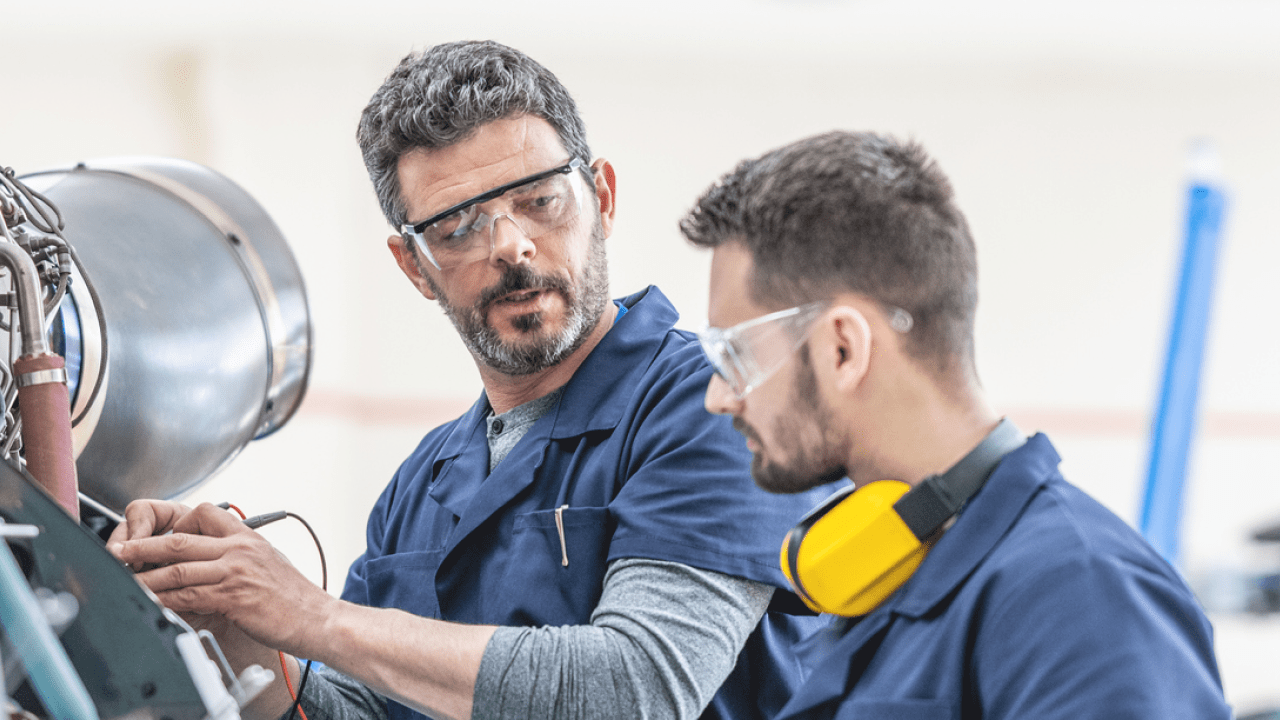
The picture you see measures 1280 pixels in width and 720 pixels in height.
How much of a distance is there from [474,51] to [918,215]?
0.64 meters

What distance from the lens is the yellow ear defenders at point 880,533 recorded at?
2.69 feet

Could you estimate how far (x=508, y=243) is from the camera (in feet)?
3.92

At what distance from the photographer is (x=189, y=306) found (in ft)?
4.10

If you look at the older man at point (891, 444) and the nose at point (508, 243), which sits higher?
the nose at point (508, 243)

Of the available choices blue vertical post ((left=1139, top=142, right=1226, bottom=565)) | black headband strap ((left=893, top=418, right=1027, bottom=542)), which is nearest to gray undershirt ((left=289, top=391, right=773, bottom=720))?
black headband strap ((left=893, top=418, right=1027, bottom=542))

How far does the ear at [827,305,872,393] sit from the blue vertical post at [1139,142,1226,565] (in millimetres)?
1488

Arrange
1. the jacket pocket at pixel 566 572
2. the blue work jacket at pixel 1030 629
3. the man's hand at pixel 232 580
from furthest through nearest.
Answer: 1. the jacket pocket at pixel 566 572
2. the man's hand at pixel 232 580
3. the blue work jacket at pixel 1030 629

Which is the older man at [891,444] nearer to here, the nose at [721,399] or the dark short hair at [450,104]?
the nose at [721,399]

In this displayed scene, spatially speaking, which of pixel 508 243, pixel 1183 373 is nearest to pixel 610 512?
pixel 508 243

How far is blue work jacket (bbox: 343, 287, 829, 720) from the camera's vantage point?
1.06m

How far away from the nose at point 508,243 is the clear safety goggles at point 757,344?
0.34m

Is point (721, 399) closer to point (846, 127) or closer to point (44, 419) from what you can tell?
point (44, 419)

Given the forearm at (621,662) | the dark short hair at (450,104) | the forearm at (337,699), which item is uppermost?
the dark short hair at (450,104)

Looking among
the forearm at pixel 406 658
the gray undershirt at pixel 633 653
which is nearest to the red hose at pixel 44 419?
the forearm at pixel 406 658
